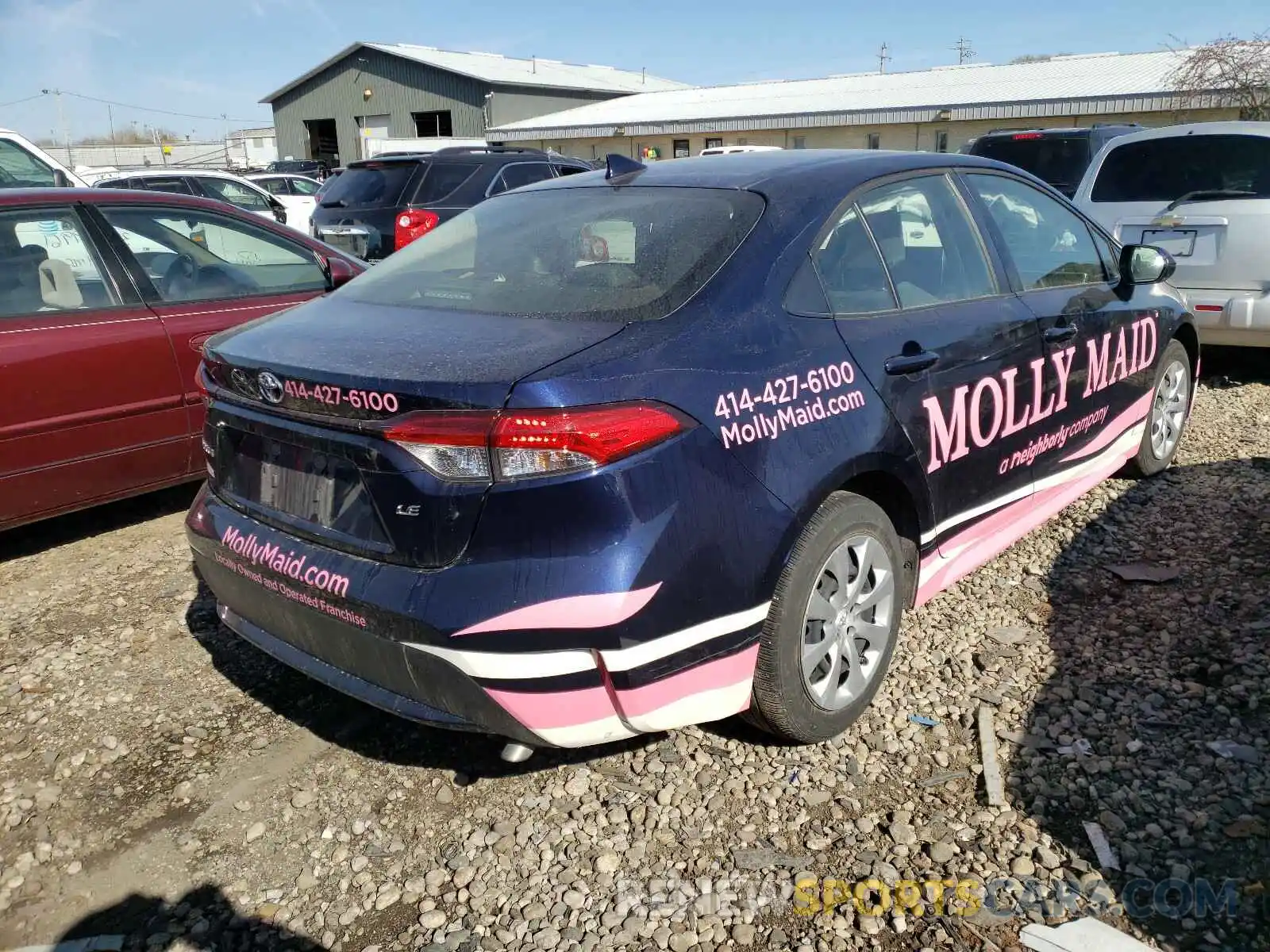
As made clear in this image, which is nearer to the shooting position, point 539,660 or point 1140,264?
point 539,660

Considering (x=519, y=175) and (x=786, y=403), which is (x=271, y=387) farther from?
(x=519, y=175)

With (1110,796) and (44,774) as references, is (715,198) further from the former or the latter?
(44,774)

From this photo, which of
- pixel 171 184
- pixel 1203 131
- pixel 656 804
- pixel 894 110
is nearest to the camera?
pixel 656 804

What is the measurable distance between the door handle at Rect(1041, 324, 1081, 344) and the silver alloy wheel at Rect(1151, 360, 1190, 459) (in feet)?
4.04

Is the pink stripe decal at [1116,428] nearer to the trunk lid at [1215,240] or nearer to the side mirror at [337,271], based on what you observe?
the trunk lid at [1215,240]

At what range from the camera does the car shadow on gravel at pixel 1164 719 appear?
2.31m

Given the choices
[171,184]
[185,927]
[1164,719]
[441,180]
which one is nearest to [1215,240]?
[1164,719]

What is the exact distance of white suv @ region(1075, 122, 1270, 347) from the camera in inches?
245

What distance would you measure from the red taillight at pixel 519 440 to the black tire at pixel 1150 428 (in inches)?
136

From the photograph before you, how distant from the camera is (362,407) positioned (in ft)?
7.44

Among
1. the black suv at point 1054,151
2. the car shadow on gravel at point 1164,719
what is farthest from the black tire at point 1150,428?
the black suv at point 1054,151

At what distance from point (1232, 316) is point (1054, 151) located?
13.1ft

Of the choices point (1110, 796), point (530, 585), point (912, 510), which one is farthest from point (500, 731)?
point (1110, 796)

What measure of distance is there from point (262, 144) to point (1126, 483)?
62485 mm
